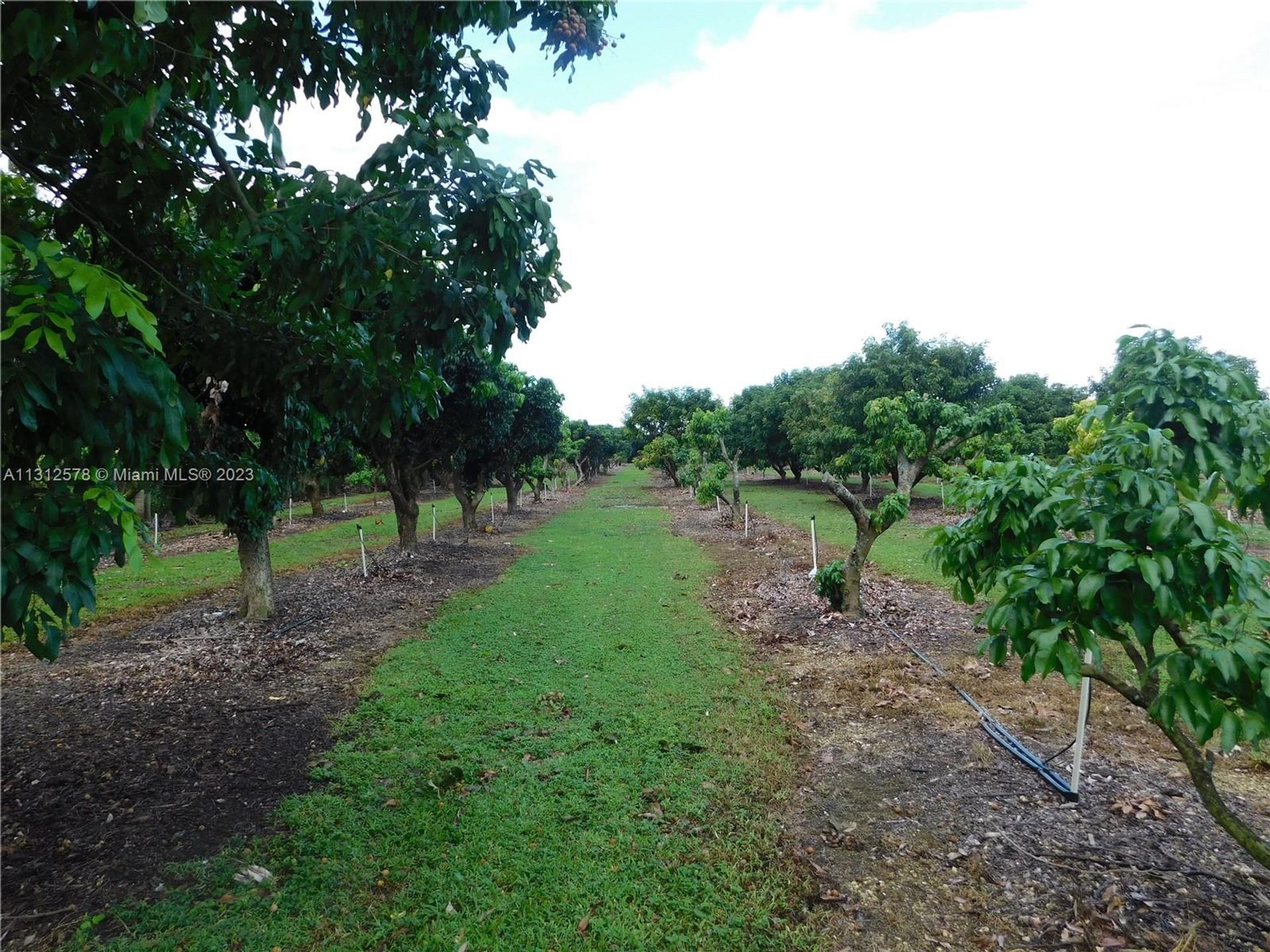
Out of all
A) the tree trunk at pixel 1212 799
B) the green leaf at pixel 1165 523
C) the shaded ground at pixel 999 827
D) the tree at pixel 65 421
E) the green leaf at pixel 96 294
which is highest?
the green leaf at pixel 96 294

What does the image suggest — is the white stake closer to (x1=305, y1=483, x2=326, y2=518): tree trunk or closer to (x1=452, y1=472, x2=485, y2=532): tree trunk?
(x1=452, y1=472, x2=485, y2=532): tree trunk

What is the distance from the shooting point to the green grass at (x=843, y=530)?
11.9 metres

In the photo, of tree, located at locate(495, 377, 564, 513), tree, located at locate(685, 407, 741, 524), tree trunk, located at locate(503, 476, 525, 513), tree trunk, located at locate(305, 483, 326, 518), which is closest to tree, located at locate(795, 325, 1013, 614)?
tree, located at locate(685, 407, 741, 524)

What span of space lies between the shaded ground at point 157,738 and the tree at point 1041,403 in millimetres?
24870

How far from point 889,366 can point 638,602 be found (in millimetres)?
16296

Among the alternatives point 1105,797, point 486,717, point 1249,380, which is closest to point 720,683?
point 486,717

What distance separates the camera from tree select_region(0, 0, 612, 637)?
290 centimetres

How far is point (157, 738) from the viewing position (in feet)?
16.4

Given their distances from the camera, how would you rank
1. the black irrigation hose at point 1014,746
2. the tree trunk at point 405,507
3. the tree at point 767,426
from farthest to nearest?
the tree at point 767,426
the tree trunk at point 405,507
the black irrigation hose at point 1014,746

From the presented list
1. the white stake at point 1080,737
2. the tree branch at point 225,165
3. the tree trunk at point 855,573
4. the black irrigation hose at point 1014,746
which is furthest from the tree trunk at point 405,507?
the white stake at point 1080,737

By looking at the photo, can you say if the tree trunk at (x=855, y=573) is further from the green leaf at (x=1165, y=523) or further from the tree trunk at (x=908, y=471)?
the green leaf at (x=1165, y=523)

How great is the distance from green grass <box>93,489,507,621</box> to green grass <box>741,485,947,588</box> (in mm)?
11128

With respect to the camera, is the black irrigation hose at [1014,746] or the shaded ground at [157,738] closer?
the shaded ground at [157,738]

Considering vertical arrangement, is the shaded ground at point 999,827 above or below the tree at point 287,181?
below
